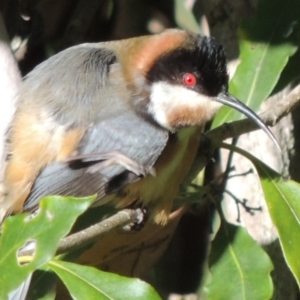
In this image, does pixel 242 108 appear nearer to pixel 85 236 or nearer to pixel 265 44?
pixel 265 44

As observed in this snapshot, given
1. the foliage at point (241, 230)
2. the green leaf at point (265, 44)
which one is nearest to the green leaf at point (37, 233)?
the foliage at point (241, 230)

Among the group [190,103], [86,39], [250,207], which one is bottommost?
[250,207]

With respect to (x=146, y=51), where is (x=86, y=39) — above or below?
below

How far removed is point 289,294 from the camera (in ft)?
6.80

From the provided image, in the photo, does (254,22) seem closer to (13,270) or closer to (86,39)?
(86,39)

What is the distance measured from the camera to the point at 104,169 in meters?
1.67

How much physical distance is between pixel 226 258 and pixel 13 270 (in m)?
0.74

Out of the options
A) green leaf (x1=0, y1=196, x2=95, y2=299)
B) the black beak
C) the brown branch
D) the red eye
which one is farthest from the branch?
green leaf (x1=0, y1=196, x2=95, y2=299)

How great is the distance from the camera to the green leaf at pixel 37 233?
120 cm

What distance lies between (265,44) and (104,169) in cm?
58

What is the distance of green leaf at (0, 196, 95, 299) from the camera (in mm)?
1203

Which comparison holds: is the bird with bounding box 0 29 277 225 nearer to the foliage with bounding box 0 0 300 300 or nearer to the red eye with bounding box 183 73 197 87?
the red eye with bounding box 183 73 197 87

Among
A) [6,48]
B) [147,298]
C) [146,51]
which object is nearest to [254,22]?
[146,51]

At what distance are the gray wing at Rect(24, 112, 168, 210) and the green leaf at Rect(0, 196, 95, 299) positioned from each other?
0.40m
